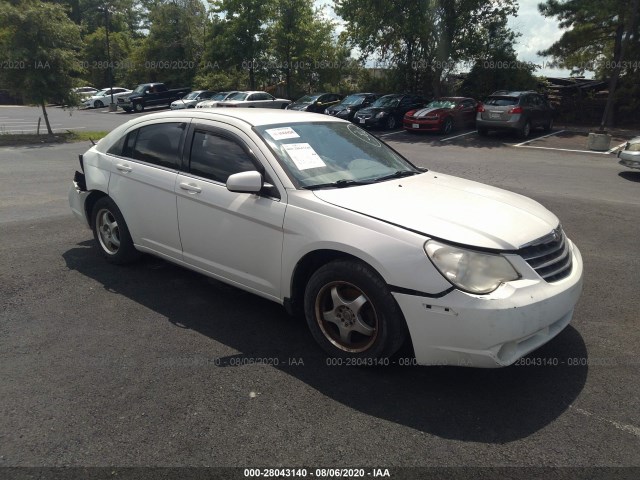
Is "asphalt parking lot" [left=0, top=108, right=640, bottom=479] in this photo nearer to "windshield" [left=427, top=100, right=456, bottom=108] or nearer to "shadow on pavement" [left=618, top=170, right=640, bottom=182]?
"shadow on pavement" [left=618, top=170, right=640, bottom=182]

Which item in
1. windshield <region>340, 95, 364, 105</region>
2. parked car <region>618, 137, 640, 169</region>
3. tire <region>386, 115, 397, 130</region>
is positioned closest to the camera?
parked car <region>618, 137, 640, 169</region>

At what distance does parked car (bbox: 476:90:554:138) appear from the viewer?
19031mm

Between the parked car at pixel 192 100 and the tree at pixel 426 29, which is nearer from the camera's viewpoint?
the tree at pixel 426 29

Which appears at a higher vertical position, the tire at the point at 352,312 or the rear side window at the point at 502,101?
the rear side window at the point at 502,101

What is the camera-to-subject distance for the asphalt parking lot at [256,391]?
271 cm

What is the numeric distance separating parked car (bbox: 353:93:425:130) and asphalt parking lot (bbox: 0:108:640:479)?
17.8m

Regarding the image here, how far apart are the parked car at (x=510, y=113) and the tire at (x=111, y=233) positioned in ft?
55.6

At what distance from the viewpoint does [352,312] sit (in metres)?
3.41

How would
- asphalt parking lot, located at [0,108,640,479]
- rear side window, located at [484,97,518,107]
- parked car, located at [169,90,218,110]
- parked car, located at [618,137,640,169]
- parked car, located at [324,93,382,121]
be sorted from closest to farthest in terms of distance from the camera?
asphalt parking lot, located at [0,108,640,479]
parked car, located at [618,137,640,169]
rear side window, located at [484,97,518,107]
parked car, located at [324,93,382,121]
parked car, located at [169,90,218,110]

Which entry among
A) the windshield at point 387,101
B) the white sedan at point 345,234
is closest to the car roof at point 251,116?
the white sedan at point 345,234

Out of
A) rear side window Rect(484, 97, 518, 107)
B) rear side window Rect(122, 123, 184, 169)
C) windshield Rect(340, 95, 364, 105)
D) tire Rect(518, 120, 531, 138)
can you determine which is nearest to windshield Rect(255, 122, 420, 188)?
rear side window Rect(122, 123, 184, 169)

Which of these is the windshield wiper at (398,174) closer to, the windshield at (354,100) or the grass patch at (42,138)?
the grass patch at (42,138)

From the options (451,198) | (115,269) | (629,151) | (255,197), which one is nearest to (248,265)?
(255,197)

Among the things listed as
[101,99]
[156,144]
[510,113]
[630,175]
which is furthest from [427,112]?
[101,99]
